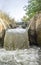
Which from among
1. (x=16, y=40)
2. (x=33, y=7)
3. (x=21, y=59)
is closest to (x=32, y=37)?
(x=16, y=40)

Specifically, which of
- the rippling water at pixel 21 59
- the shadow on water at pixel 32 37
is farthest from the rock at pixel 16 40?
the rippling water at pixel 21 59

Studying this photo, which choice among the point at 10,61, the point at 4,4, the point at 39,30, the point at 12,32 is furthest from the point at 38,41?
the point at 10,61

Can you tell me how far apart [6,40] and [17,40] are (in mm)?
370

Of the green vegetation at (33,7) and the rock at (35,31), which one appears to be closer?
the rock at (35,31)

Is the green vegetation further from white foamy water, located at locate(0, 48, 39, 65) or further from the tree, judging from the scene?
white foamy water, located at locate(0, 48, 39, 65)

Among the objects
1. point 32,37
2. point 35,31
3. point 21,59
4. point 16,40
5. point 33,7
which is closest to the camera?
point 21,59

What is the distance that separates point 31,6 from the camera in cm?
897

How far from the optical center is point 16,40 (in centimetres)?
717

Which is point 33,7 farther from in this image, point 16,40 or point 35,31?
point 16,40

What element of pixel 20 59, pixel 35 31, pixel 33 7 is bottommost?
pixel 20 59

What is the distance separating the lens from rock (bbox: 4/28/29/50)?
7132mm

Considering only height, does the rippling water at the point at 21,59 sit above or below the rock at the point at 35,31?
below

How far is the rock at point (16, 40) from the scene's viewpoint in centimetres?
713

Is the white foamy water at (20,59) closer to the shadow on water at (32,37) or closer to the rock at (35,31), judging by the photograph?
the rock at (35,31)
